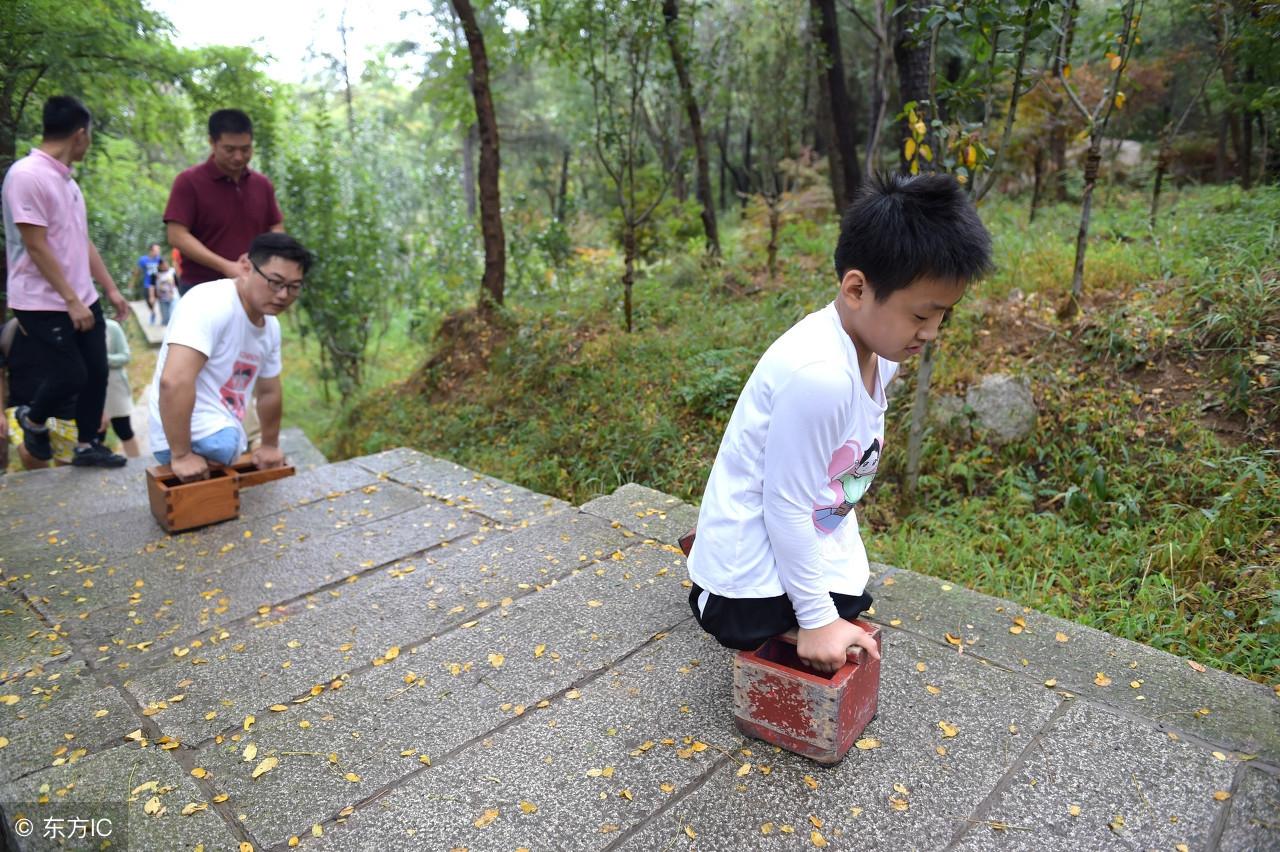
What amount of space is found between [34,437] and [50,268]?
4.31 feet

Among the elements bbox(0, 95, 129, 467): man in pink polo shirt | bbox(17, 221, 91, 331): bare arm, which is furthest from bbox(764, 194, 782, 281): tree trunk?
bbox(17, 221, 91, 331): bare arm

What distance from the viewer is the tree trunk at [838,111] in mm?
7656

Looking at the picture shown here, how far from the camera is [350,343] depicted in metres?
8.46

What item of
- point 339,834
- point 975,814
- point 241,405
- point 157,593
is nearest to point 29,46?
point 241,405

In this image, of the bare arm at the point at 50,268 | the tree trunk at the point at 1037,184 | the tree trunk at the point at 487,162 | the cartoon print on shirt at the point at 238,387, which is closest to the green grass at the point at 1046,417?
the tree trunk at the point at 487,162

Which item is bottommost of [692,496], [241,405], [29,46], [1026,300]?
[692,496]

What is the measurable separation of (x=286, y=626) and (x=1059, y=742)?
7.91 ft

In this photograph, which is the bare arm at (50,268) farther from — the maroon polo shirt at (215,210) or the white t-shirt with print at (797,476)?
the white t-shirt with print at (797,476)

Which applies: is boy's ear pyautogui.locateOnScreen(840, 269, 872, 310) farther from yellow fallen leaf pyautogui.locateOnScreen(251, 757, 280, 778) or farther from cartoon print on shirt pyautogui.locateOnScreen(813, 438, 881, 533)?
yellow fallen leaf pyautogui.locateOnScreen(251, 757, 280, 778)

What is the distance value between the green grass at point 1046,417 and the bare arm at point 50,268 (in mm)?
2393

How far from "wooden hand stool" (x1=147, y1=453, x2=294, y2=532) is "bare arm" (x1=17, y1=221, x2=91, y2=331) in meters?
1.15

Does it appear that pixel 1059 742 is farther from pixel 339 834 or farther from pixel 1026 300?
pixel 1026 300

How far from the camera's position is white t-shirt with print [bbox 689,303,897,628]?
1.85 metres

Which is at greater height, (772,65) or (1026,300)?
(772,65)
